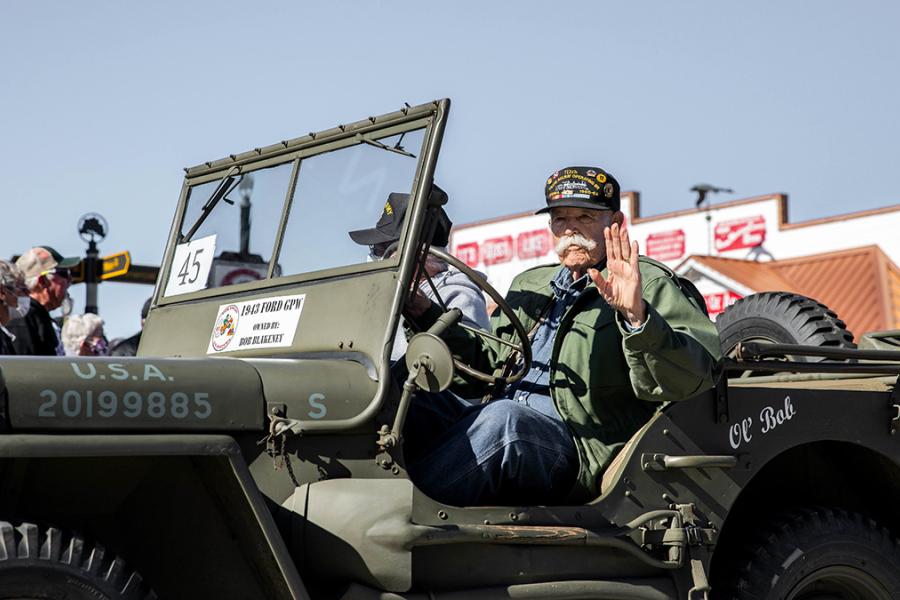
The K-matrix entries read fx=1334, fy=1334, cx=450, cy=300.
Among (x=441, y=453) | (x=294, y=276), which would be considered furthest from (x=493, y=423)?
(x=294, y=276)

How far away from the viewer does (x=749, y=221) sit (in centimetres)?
2738

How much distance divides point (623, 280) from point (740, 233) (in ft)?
79.7

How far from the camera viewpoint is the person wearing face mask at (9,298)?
6051 millimetres

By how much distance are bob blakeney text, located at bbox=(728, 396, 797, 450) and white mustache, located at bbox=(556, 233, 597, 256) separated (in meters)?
0.76

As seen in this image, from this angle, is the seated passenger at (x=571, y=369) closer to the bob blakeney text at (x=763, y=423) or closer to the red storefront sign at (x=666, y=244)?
the bob blakeney text at (x=763, y=423)

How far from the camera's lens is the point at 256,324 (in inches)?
168

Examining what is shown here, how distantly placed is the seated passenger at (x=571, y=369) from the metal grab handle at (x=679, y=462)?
0.15 m

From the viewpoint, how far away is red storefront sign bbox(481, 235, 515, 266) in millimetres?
30906

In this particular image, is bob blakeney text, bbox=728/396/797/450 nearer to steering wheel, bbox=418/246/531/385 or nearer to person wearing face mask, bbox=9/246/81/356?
steering wheel, bbox=418/246/531/385

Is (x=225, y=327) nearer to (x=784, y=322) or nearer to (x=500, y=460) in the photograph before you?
(x=500, y=460)

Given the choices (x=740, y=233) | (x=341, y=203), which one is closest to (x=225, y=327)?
(x=341, y=203)

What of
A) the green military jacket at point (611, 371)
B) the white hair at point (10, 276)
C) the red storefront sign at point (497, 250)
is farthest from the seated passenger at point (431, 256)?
the red storefront sign at point (497, 250)

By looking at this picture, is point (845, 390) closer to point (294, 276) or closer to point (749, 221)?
point (294, 276)

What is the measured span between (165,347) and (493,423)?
4.18ft
